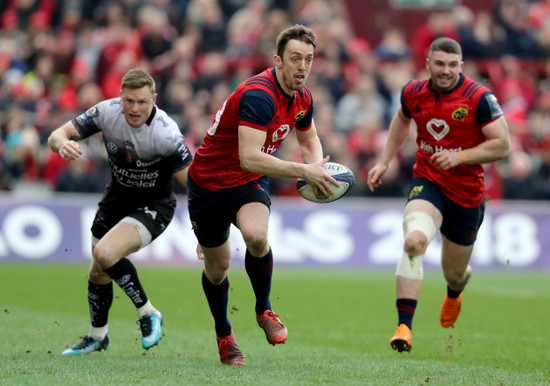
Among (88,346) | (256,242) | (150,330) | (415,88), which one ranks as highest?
(415,88)

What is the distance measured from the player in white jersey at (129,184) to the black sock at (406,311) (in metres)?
2.13

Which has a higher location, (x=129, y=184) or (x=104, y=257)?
(x=129, y=184)

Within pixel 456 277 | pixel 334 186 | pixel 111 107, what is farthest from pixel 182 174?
pixel 456 277

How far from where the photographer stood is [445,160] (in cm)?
783

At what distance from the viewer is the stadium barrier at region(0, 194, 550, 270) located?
608 inches

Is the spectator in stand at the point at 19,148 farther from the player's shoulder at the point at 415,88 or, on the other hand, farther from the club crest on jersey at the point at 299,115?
the club crest on jersey at the point at 299,115

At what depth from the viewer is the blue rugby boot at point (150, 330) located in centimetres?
771

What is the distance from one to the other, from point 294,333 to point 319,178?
3239 millimetres

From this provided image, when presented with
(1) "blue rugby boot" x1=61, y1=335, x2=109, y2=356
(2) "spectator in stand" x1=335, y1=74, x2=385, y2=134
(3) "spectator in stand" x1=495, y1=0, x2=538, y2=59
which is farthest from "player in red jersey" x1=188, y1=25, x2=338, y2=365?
(3) "spectator in stand" x1=495, y1=0, x2=538, y2=59

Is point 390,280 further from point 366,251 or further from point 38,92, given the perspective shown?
point 38,92

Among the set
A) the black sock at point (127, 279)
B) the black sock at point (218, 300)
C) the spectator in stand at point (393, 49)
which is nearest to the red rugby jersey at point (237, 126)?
the black sock at point (218, 300)

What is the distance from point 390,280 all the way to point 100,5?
9718 mm

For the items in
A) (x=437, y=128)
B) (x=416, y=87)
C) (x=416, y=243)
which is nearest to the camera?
(x=416, y=243)

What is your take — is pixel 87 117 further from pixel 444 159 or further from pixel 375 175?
pixel 444 159
